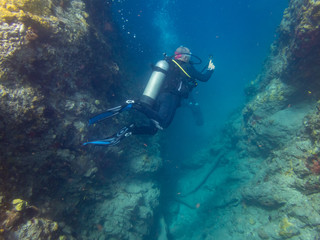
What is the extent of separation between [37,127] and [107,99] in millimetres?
2624

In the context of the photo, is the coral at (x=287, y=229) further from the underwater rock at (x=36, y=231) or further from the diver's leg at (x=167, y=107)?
the underwater rock at (x=36, y=231)

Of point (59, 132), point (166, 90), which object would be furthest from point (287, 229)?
point (59, 132)

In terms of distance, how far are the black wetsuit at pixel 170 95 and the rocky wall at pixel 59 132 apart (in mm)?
1359

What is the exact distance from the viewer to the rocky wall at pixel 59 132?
9.06ft

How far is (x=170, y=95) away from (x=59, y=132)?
3479 millimetres

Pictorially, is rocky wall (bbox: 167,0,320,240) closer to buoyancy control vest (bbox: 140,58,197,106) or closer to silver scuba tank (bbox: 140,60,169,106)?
buoyancy control vest (bbox: 140,58,197,106)

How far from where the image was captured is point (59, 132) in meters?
3.73

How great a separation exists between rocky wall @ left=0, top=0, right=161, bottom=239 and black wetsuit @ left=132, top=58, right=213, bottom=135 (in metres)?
1.36

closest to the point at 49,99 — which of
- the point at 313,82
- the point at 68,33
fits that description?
the point at 68,33

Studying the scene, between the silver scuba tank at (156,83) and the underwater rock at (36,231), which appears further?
the silver scuba tank at (156,83)

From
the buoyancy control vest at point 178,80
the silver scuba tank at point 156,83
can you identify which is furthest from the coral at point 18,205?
the buoyancy control vest at point 178,80

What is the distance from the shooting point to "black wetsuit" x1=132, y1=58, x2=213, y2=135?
207 inches

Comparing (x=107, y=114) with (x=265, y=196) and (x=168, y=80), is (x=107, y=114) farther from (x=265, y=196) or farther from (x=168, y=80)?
(x=265, y=196)

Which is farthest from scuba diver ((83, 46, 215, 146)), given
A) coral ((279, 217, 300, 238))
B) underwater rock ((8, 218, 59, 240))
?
coral ((279, 217, 300, 238))
